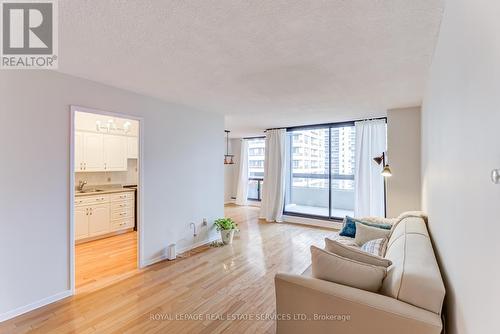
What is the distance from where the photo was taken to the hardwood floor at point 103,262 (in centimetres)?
297

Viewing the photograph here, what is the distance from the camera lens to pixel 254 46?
6.53 feet

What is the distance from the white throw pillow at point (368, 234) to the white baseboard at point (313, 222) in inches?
95.5

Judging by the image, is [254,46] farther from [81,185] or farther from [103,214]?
[81,185]

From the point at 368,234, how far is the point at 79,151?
16.8 ft

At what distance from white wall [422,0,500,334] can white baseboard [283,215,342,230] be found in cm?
412

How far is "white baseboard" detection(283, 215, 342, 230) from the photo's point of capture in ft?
18.1

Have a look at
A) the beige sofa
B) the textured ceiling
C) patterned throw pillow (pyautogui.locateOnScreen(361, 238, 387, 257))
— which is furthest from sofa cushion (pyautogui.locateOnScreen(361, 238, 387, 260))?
the textured ceiling

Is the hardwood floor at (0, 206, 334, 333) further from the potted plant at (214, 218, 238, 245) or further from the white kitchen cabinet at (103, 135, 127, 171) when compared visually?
the white kitchen cabinet at (103, 135, 127, 171)

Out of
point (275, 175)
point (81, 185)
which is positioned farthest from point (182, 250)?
point (275, 175)

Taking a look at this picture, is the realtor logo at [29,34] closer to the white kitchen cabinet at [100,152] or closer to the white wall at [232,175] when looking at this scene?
the white kitchen cabinet at [100,152]

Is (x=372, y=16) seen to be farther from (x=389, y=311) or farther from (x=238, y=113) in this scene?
(x=238, y=113)

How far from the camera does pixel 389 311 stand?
1.33 meters

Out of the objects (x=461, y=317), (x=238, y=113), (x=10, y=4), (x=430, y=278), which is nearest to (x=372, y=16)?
(x=430, y=278)

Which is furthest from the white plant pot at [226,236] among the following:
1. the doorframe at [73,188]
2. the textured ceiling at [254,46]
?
the textured ceiling at [254,46]
